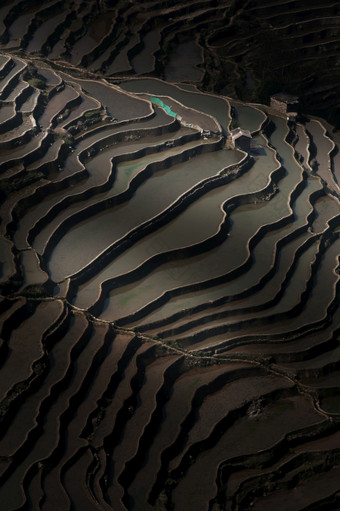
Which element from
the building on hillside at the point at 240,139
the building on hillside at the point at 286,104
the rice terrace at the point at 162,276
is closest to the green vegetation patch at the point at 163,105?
the rice terrace at the point at 162,276

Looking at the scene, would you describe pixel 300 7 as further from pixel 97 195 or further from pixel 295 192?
pixel 97 195

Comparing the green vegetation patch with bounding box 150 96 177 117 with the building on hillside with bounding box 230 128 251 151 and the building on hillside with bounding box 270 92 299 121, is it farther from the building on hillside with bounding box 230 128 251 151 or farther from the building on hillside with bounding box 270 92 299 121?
the building on hillside with bounding box 270 92 299 121

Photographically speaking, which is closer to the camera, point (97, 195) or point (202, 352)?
point (202, 352)

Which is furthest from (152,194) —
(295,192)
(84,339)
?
(84,339)

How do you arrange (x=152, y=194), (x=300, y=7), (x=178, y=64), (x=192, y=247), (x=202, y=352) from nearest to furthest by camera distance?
(x=202, y=352) → (x=192, y=247) → (x=152, y=194) → (x=178, y=64) → (x=300, y=7)

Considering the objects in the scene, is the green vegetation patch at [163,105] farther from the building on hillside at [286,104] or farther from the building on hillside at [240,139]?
the building on hillside at [286,104]

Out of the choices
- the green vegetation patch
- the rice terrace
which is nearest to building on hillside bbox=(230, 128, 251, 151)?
the rice terrace
